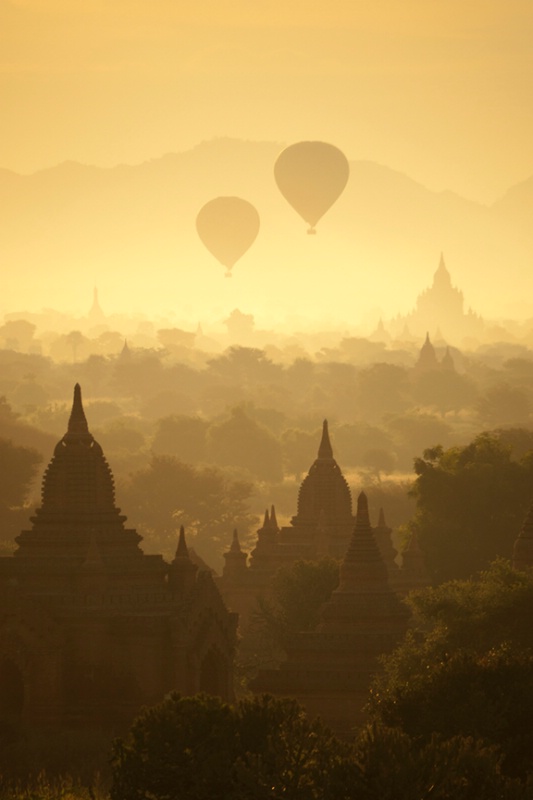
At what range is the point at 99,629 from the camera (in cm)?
5294

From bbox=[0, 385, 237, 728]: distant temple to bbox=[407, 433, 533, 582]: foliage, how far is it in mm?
25282

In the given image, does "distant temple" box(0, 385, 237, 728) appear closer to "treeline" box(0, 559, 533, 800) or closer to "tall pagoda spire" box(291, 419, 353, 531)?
"treeline" box(0, 559, 533, 800)


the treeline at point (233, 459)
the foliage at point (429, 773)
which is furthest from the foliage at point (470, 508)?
the foliage at point (429, 773)

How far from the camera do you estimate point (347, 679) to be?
5422 cm

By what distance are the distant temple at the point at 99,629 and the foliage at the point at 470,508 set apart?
2528 centimetres

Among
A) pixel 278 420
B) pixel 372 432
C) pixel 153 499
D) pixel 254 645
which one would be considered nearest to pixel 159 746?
pixel 254 645

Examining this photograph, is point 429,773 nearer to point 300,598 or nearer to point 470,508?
point 300,598

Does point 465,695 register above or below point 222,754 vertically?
above

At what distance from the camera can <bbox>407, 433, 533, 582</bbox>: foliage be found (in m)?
81.6

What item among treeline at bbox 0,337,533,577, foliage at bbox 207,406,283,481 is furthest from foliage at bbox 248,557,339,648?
foliage at bbox 207,406,283,481

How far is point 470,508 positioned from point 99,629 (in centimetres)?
3229

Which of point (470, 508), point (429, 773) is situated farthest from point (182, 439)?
point (429, 773)

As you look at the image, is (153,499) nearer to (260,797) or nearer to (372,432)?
(372,432)

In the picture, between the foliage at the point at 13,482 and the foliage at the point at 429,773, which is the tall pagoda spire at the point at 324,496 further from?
the foliage at the point at 429,773
